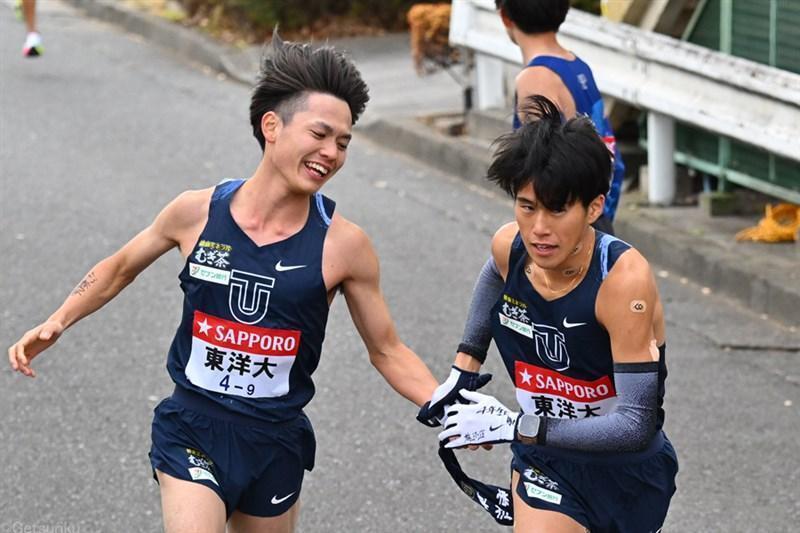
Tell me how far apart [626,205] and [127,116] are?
5164mm

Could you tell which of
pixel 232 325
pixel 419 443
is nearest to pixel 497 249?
pixel 232 325

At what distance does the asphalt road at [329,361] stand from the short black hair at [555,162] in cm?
218

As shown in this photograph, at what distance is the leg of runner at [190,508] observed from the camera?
13.7ft

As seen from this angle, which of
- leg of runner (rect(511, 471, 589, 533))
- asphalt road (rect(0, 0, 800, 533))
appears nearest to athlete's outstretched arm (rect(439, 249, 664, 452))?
leg of runner (rect(511, 471, 589, 533))

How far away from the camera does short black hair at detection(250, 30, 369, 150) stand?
14.6ft

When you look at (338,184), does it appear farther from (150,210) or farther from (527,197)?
(527,197)

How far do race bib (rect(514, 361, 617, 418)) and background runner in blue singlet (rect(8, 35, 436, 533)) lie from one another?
371 millimetres

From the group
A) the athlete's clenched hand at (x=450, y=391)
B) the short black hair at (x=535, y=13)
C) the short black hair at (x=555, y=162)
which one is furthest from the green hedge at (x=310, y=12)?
the short black hair at (x=555, y=162)

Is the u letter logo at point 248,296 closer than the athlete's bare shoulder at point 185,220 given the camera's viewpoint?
Yes

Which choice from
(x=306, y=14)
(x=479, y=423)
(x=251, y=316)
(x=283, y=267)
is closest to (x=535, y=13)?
(x=283, y=267)

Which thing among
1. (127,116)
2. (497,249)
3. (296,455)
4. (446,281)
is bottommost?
(127,116)

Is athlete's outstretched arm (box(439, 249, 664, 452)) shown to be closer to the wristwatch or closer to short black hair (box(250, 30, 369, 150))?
the wristwatch

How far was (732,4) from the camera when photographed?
32.1 ft

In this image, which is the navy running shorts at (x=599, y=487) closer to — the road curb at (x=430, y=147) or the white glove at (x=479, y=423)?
the white glove at (x=479, y=423)
